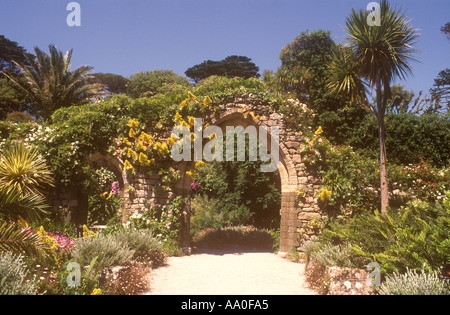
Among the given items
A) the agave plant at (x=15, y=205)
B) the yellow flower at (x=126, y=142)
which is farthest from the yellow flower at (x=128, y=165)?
the agave plant at (x=15, y=205)

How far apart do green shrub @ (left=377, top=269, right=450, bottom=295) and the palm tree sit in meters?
15.8

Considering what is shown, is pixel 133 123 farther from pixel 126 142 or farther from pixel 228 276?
pixel 228 276

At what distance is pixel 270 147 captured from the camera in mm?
9719

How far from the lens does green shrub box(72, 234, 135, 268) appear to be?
5520 mm

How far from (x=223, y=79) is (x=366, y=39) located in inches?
160

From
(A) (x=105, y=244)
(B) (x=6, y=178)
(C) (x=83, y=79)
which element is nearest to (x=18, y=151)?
(B) (x=6, y=178)

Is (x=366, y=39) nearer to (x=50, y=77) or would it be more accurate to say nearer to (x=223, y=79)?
(x=223, y=79)

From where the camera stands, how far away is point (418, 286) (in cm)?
402

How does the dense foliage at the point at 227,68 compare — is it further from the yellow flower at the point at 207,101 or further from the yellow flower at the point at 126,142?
the yellow flower at the point at 126,142

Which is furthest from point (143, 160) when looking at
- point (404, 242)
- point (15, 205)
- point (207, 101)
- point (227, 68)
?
point (227, 68)

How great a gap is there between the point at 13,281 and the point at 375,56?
8890 millimetres

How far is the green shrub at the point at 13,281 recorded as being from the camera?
3812 millimetres

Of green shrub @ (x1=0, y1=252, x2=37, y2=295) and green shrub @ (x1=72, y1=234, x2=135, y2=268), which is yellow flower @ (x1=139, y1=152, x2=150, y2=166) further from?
green shrub @ (x1=0, y1=252, x2=37, y2=295)

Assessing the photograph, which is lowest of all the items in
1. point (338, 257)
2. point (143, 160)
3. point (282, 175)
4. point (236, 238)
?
point (236, 238)
